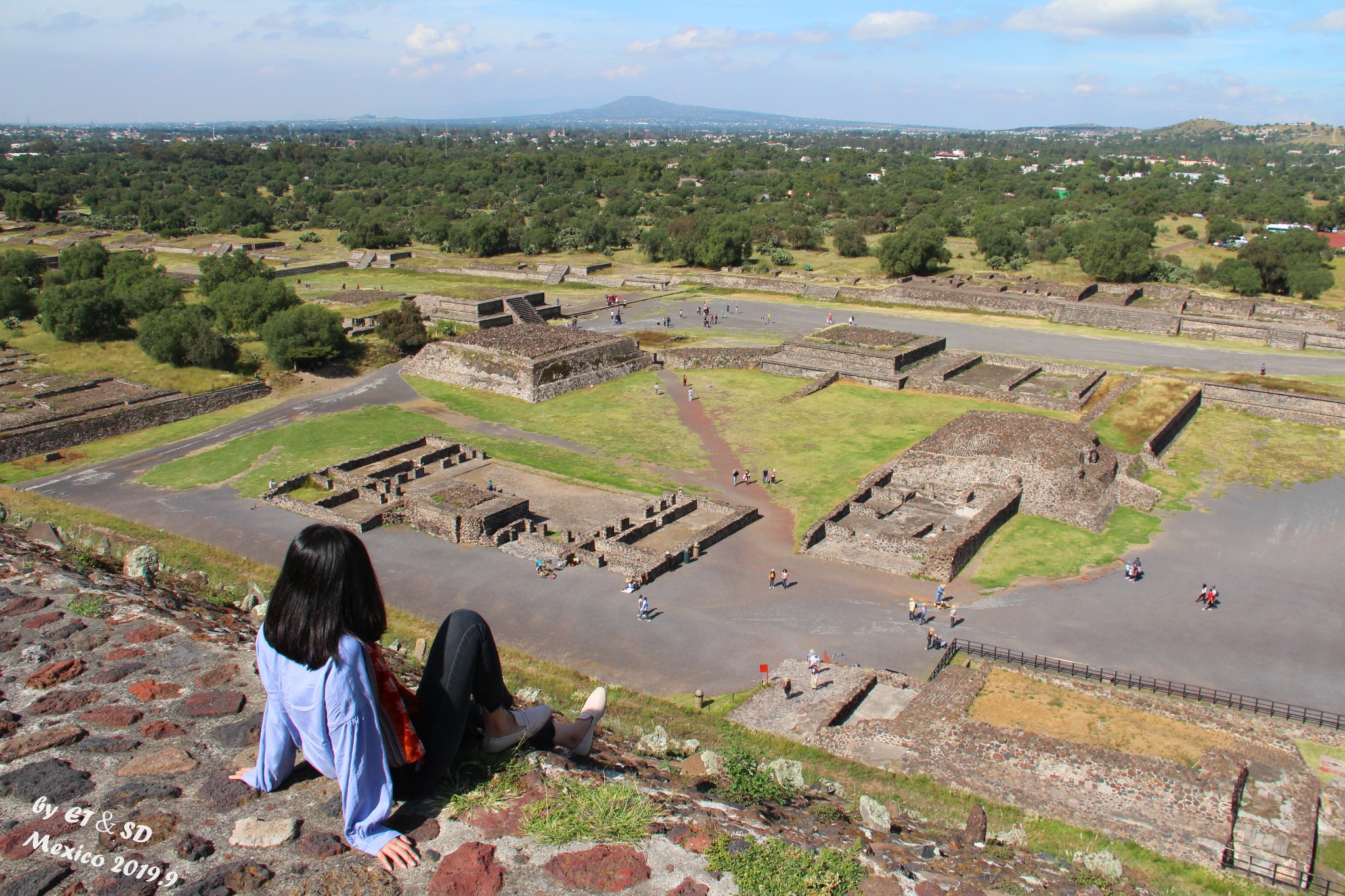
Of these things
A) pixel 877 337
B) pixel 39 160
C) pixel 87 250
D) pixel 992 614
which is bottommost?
pixel 992 614

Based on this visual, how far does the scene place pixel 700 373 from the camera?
39.0 meters

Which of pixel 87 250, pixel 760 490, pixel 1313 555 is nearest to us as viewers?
pixel 1313 555

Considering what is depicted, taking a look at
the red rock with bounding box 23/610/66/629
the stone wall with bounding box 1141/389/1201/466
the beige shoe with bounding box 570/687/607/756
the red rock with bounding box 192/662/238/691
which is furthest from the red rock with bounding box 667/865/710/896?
the stone wall with bounding box 1141/389/1201/466

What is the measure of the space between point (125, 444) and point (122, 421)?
1.48 metres

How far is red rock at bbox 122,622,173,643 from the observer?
6.95 meters

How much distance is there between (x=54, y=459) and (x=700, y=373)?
78.9ft

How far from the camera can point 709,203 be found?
94312 mm

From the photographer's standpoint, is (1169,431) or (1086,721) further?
(1169,431)

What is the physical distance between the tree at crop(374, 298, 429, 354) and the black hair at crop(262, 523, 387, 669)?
38.6m

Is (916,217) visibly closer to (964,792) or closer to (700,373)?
(700,373)

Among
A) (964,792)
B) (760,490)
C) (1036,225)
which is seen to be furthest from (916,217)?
(964,792)

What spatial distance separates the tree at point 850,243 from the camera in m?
67.4

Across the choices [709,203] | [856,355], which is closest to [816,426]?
[856,355]

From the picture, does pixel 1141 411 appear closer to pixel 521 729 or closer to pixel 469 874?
pixel 521 729
